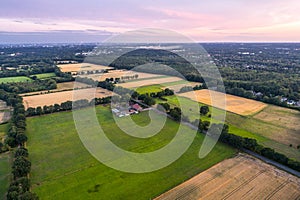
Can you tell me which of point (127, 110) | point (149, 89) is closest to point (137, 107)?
point (127, 110)

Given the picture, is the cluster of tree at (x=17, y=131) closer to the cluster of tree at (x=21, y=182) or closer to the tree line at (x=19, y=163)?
the tree line at (x=19, y=163)

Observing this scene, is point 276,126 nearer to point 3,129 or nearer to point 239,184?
point 239,184

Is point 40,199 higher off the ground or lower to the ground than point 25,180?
lower

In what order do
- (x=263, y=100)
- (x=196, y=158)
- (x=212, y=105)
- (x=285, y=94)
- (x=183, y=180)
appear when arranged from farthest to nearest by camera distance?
(x=285, y=94), (x=263, y=100), (x=212, y=105), (x=196, y=158), (x=183, y=180)

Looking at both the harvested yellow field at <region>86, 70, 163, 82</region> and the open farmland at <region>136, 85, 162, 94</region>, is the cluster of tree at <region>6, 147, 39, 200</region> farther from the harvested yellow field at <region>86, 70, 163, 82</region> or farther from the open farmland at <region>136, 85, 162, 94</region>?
the harvested yellow field at <region>86, 70, 163, 82</region>

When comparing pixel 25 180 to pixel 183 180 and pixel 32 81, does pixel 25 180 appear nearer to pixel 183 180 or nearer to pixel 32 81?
pixel 183 180

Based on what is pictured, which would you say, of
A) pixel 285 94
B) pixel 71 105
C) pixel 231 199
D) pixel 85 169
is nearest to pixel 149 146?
pixel 85 169
